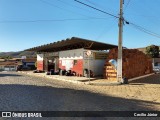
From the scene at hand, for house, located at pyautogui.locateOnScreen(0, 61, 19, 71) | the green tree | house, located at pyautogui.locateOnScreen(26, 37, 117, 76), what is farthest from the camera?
house, located at pyautogui.locateOnScreen(0, 61, 19, 71)

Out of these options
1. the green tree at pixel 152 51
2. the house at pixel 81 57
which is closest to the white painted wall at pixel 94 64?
the house at pixel 81 57

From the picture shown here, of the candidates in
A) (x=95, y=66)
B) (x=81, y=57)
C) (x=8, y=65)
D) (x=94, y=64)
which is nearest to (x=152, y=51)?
(x=8, y=65)

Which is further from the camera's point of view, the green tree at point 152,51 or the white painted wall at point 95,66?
the green tree at point 152,51

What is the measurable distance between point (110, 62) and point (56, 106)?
16.2 metres

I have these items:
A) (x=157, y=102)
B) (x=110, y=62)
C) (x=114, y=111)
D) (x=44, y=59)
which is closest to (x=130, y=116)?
(x=114, y=111)

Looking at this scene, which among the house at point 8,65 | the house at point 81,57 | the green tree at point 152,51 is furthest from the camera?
the house at point 8,65

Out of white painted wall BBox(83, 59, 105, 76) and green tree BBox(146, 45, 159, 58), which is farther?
green tree BBox(146, 45, 159, 58)

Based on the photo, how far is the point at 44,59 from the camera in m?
44.7

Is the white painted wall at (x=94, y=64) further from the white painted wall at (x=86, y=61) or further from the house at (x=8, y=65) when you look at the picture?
the house at (x=8, y=65)

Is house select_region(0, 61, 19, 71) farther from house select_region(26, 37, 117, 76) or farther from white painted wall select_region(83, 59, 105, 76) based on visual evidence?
white painted wall select_region(83, 59, 105, 76)

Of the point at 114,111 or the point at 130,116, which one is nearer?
the point at 130,116

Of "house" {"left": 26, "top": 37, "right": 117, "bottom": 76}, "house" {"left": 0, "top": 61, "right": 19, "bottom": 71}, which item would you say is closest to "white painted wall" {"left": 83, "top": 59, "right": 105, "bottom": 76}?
"house" {"left": 26, "top": 37, "right": 117, "bottom": 76}

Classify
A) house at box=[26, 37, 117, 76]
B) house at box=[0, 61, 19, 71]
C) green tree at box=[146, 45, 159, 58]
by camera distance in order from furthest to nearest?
house at box=[0, 61, 19, 71]
green tree at box=[146, 45, 159, 58]
house at box=[26, 37, 117, 76]

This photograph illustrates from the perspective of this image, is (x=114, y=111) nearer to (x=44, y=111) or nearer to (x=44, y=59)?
(x=44, y=111)
